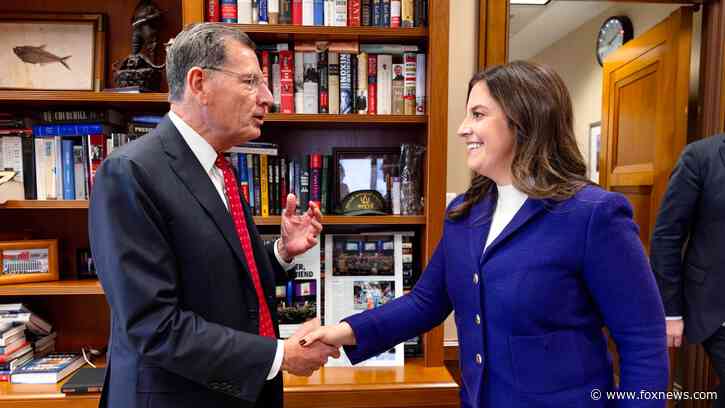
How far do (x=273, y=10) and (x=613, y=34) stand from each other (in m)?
3.13

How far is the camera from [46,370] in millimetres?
1667

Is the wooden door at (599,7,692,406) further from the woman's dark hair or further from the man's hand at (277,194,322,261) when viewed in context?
the man's hand at (277,194,322,261)

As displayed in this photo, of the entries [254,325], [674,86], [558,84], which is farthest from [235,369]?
[674,86]

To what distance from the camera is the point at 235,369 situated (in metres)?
1.01

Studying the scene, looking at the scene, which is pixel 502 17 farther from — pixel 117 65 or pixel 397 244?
pixel 117 65

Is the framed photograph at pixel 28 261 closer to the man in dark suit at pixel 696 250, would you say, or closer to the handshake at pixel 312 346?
the handshake at pixel 312 346

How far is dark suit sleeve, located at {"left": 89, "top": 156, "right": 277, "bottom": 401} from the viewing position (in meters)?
0.95

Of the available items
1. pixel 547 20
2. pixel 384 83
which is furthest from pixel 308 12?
pixel 547 20

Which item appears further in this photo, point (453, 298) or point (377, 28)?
point (377, 28)

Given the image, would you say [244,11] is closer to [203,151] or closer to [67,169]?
[203,151]

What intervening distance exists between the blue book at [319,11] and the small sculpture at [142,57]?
2.06 ft

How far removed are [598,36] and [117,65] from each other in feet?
12.3

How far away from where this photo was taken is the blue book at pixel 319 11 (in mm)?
1689

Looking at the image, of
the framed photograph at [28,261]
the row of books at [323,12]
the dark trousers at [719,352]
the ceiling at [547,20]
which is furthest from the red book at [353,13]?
the ceiling at [547,20]
